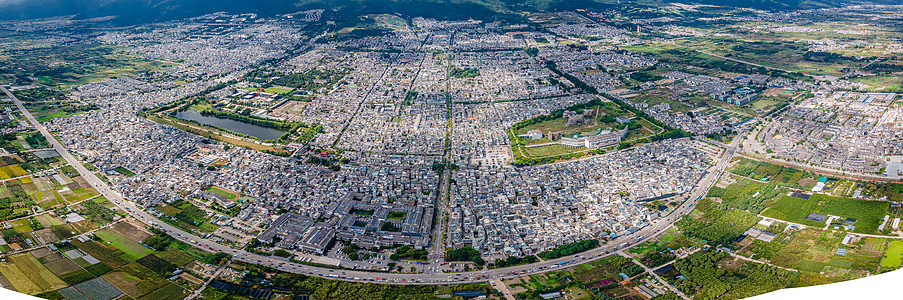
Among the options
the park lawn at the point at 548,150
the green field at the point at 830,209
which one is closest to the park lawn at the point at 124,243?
the park lawn at the point at 548,150

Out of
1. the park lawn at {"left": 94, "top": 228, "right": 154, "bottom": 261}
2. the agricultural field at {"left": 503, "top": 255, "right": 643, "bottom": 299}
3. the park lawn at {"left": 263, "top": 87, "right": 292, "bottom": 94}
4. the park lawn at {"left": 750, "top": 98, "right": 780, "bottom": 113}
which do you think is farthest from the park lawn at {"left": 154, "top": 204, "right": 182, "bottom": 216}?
the park lawn at {"left": 750, "top": 98, "right": 780, "bottom": 113}

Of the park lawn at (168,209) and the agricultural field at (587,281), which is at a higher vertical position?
the park lawn at (168,209)

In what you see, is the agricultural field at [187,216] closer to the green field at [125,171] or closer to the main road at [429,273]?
the main road at [429,273]

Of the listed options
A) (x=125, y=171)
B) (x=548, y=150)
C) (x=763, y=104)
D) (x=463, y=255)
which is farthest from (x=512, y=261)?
(x=763, y=104)

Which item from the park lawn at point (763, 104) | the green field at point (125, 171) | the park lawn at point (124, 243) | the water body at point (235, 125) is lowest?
the water body at point (235, 125)

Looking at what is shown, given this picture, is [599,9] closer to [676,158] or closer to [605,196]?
[676,158]
